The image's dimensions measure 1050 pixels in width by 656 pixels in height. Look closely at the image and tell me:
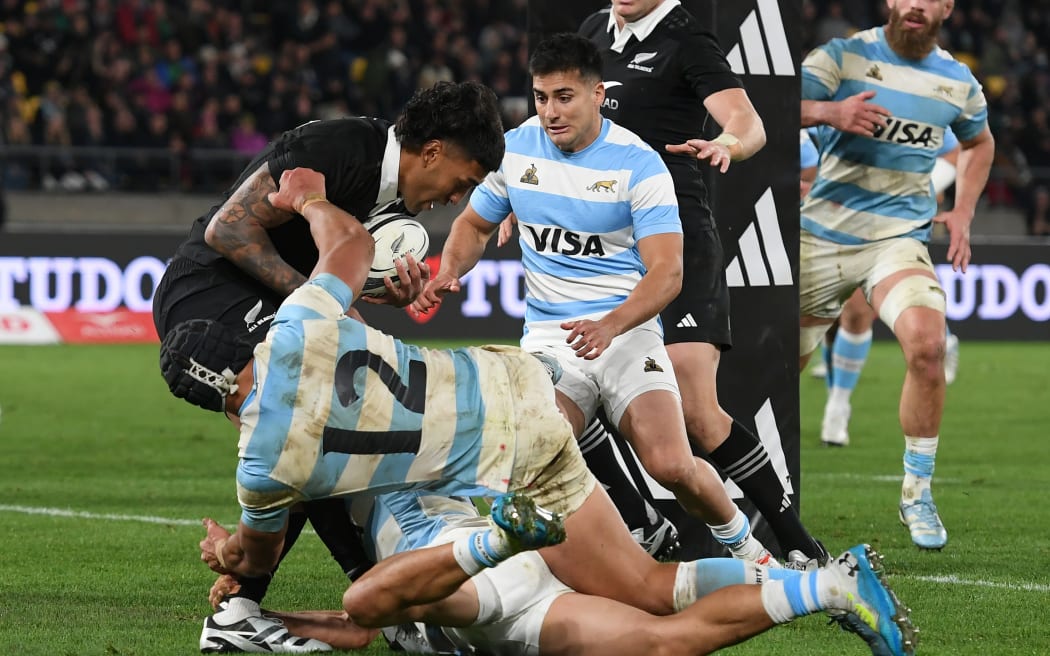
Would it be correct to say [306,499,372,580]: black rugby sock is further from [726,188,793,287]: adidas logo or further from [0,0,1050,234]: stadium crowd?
[0,0,1050,234]: stadium crowd

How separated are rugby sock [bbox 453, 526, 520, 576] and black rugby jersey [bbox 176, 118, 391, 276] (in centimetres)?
117

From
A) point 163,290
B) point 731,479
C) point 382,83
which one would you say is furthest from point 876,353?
point 163,290

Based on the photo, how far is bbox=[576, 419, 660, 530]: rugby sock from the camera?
5.66 metres

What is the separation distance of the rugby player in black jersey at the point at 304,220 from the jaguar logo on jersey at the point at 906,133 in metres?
2.96

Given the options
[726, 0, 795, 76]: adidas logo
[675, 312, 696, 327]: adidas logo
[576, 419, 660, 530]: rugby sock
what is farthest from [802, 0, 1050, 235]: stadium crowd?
[675, 312, 696, 327]: adidas logo

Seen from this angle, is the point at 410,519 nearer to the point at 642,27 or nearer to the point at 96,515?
the point at 642,27

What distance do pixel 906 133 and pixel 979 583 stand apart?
87.4 inches

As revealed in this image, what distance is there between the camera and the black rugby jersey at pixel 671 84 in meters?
5.48

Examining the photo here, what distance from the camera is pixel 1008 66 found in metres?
21.9

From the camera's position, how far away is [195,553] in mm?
5918

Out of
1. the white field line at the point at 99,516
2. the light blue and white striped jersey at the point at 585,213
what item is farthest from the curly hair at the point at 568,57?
the white field line at the point at 99,516

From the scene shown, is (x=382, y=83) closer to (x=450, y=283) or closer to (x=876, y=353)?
(x=876, y=353)

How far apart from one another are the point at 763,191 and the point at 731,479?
3.65ft

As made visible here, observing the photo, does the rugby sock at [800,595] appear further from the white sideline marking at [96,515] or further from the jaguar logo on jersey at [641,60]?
the white sideline marking at [96,515]
